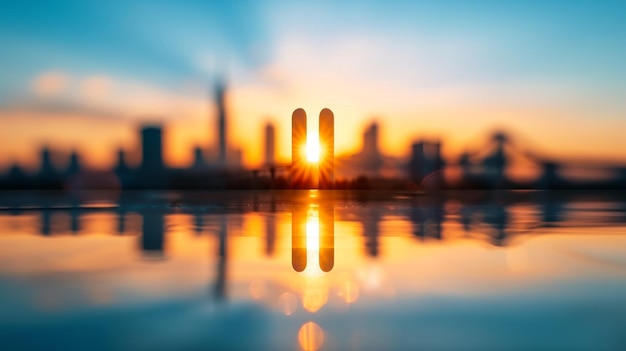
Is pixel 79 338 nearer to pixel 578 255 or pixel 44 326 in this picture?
pixel 44 326

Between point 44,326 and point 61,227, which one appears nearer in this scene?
point 44,326

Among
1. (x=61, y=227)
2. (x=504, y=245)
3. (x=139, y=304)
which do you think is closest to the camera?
(x=139, y=304)

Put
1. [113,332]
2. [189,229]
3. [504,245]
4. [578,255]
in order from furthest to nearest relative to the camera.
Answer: [189,229] < [504,245] < [578,255] < [113,332]

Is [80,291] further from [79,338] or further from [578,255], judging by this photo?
[578,255]

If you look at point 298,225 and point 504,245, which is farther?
point 298,225

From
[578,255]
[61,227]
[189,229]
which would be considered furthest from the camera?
[61,227]

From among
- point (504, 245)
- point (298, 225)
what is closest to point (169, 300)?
point (504, 245)

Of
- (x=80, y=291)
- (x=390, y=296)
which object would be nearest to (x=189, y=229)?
(x=80, y=291)
